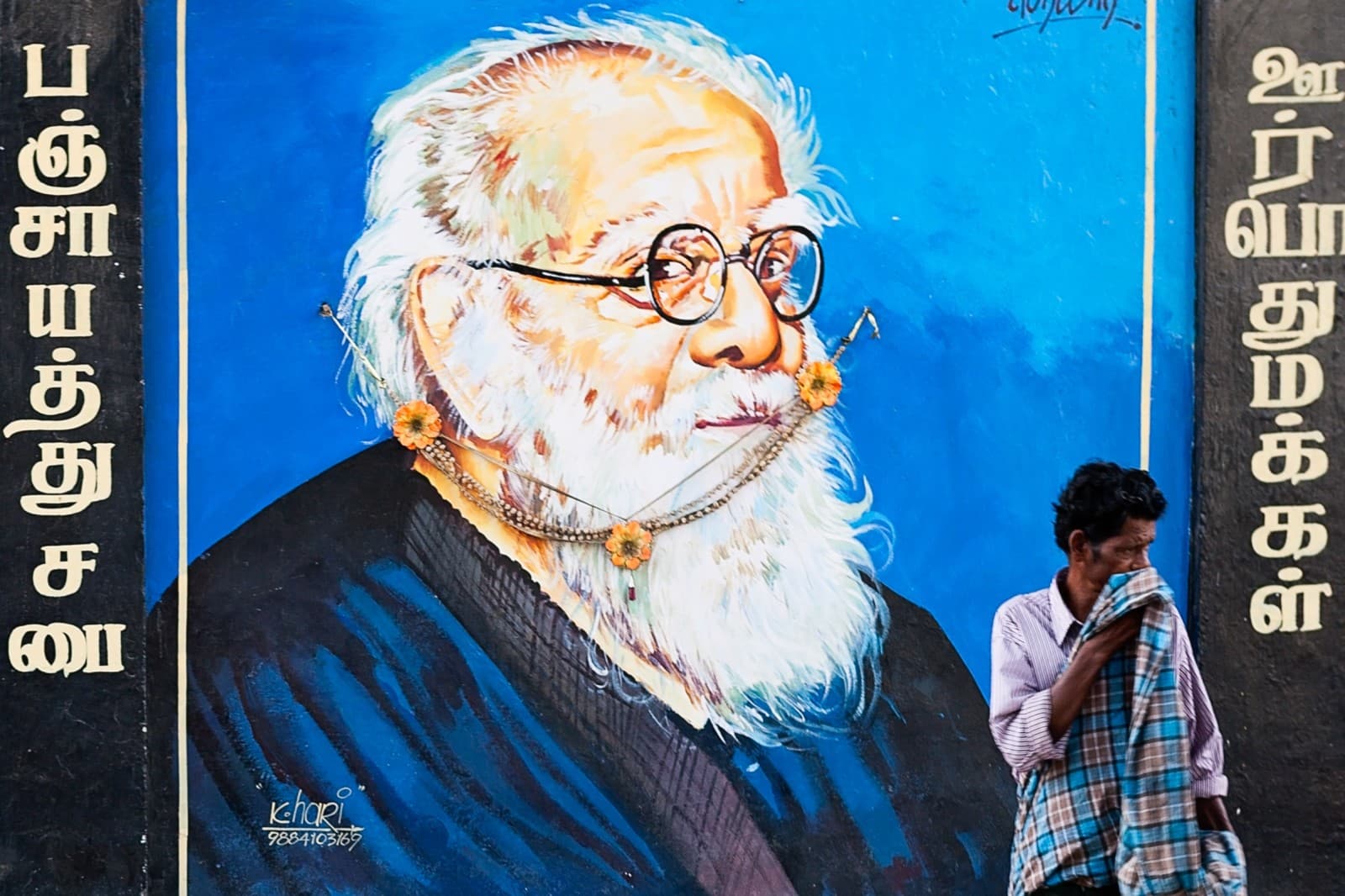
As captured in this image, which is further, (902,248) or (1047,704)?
(902,248)

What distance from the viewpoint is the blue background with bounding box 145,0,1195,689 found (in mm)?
4055

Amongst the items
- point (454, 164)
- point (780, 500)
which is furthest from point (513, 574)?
point (454, 164)

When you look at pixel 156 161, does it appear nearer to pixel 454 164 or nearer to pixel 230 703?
pixel 454 164

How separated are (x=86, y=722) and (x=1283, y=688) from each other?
3.23 m

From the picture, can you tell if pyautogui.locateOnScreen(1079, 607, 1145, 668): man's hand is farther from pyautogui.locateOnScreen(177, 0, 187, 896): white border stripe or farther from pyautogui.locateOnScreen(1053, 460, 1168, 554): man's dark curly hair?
pyautogui.locateOnScreen(177, 0, 187, 896): white border stripe

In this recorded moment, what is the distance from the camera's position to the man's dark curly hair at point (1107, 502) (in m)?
2.71

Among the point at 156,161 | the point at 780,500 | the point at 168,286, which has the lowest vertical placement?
the point at 780,500

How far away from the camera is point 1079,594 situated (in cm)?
279

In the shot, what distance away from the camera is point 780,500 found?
4094mm

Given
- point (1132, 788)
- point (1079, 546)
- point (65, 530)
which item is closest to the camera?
point (1132, 788)

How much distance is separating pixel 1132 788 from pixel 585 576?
1803 mm
